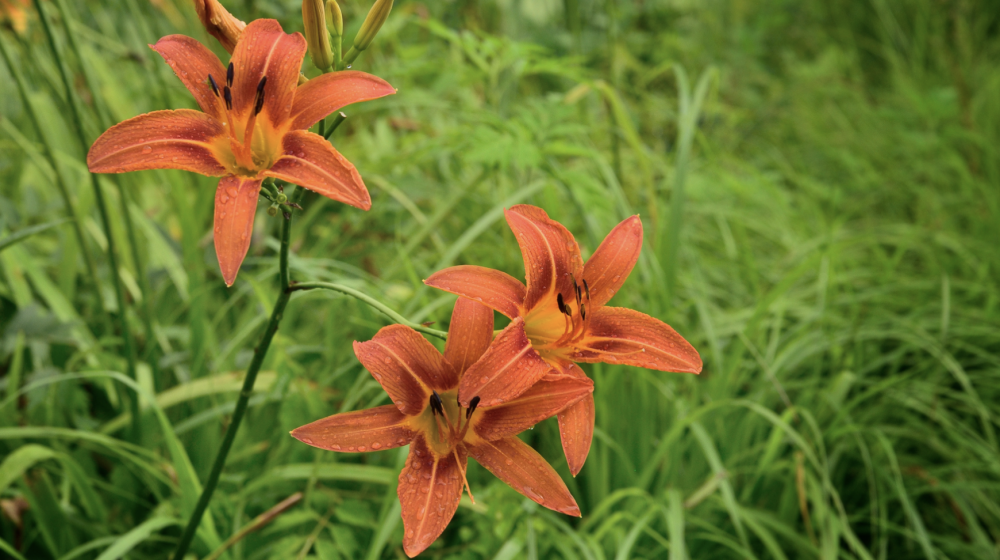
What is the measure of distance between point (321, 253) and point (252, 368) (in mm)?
1473

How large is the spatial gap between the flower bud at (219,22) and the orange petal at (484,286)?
431mm

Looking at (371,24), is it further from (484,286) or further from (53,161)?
(53,161)

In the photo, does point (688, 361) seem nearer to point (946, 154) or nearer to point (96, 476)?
point (96, 476)

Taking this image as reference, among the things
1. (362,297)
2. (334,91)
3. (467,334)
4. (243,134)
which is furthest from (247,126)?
(467,334)

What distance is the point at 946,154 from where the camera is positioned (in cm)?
342

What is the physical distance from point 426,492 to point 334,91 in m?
0.52

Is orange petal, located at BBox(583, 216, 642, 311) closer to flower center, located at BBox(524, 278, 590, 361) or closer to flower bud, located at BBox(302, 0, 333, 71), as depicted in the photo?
flower center, located at BBox(524, 278, 590, 361)

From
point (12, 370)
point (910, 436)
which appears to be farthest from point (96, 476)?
point (910, 436)

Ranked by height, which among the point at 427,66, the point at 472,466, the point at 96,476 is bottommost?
the point at 472,466

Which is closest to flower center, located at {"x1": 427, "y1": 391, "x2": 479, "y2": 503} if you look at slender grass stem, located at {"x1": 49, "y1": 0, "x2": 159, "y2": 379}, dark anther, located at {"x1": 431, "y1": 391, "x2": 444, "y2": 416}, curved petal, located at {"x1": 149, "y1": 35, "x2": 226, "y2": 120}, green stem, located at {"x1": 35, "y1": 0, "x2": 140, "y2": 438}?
dark anther, located at {"x1": 431, "y1": 391, "x2": 444, "y2": 416}

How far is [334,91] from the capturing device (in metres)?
0.78

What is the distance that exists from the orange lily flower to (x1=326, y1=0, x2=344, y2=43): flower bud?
42 centimetres

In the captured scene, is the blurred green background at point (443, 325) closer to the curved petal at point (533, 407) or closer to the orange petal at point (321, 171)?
the curved petal at point (533, 407)

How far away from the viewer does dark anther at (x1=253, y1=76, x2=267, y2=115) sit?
79cm
